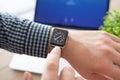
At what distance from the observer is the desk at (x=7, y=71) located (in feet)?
3.60

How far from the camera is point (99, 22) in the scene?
1.40m

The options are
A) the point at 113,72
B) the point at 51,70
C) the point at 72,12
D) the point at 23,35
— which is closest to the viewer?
the point at 51,70

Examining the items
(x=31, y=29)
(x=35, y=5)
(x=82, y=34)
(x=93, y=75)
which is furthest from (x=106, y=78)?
(x=35, y=5)

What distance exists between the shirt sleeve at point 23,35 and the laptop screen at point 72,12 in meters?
0.42

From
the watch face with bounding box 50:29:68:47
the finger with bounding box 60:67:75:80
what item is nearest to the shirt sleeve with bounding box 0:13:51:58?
the watch face with bounding box 50:29:68:47

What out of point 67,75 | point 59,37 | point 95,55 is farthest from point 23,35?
point 67,75

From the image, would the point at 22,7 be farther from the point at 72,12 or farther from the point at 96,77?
the point at 96,77

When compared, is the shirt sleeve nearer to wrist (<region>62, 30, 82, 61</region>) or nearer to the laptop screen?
wrist (<region>62, 30, 82, 61</region>)

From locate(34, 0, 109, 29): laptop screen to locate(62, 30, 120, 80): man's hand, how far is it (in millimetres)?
479

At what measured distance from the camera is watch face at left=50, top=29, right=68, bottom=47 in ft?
2.89

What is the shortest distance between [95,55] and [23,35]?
26 cm

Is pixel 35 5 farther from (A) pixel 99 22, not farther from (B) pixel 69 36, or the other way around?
(B) pixel 69 36

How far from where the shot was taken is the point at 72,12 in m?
1.43

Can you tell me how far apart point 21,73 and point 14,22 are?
0.74 ft
